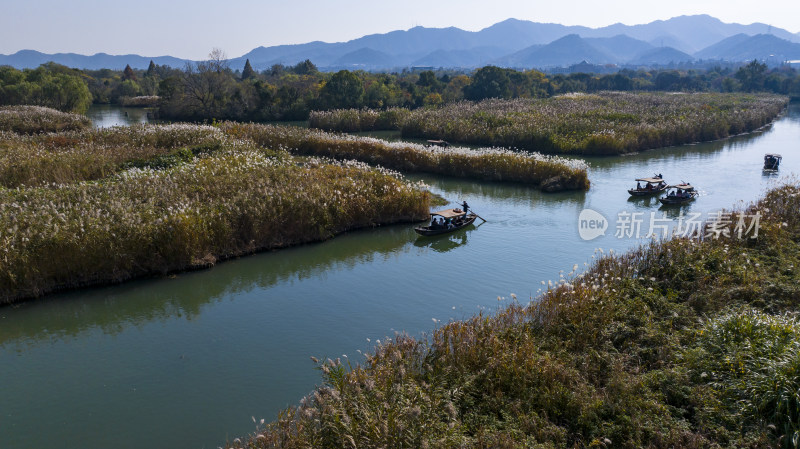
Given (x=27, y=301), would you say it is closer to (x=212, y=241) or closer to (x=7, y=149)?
(x=212, y=241)

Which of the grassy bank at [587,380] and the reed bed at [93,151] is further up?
the reed bed at [93,151]

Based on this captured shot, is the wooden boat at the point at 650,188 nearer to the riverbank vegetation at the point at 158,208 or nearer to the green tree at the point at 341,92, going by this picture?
the riverbank vegetation at the point at 158,208

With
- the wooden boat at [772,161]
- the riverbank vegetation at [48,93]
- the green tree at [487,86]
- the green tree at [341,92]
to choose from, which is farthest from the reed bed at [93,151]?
the green tree at [487,86]

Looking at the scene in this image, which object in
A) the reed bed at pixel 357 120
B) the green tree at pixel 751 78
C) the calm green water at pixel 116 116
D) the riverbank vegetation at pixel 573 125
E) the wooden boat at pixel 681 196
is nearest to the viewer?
the wooden boat at pixel 681 196

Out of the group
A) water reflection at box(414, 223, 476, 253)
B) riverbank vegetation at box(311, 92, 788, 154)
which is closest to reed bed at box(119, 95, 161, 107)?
riverbank vegetation at box(311, 92, 788, 154)

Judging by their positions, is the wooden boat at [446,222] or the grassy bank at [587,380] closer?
the grassy bank at [587,380]
